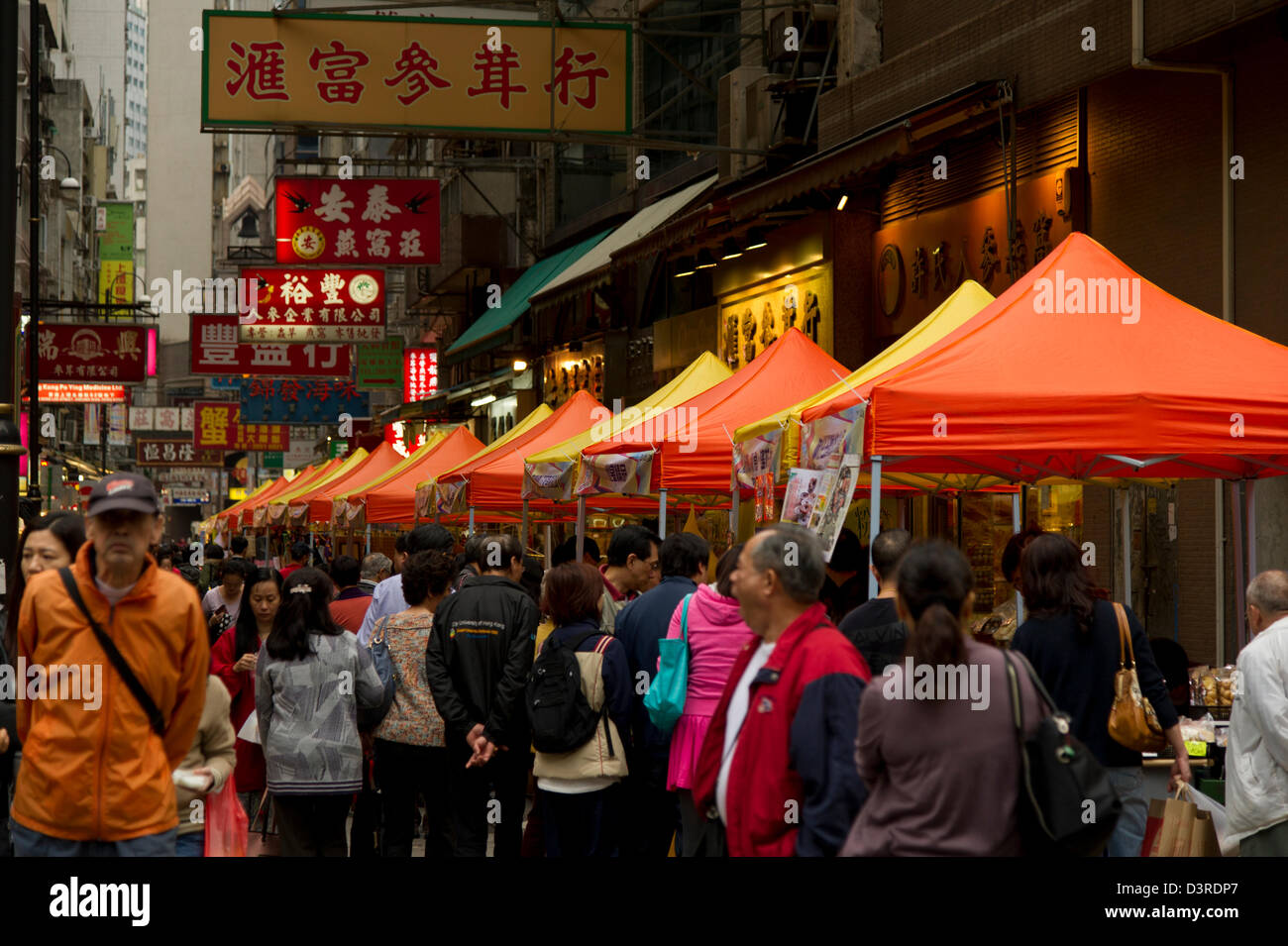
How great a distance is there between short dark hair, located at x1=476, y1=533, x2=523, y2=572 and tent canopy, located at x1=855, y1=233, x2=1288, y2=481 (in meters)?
1.87

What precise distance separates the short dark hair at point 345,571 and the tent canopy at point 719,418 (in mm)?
2434

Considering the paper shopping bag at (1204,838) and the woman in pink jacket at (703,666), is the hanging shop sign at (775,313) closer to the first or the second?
the woman in pink jacket at (703,666)

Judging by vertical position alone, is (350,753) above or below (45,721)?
below

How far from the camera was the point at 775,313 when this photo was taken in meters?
20.1

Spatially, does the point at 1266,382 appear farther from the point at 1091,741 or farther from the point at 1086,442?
the point at 1091,741

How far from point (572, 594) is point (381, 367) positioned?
28.0 m

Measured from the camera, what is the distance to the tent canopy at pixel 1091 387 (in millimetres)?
8070

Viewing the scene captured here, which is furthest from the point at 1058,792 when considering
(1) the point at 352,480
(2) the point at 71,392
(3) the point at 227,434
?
(3) the point at 227,434

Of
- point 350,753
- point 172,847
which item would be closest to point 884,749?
point 172,847

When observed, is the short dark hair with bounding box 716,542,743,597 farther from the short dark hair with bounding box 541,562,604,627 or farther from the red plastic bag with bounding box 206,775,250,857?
the red plastic bag with bounding box 206,775,250,857

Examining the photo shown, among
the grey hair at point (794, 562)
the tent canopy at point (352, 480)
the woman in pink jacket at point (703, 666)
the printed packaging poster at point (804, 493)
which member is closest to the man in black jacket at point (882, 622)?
the woman in pink jacket at point (703, 666)

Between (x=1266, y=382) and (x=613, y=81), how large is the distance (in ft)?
32.3

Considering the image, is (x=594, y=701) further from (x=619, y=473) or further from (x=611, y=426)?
(x=611, y=426)
